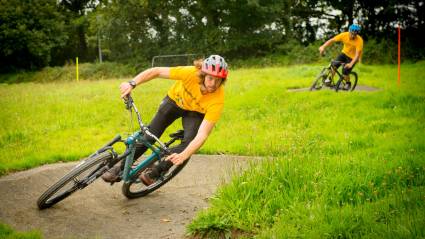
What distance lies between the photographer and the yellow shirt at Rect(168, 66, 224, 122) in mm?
6231

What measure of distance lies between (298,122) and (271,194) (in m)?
5.70

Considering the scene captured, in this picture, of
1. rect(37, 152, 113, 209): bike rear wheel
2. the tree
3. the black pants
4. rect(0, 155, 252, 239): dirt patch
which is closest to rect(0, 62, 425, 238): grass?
rect(0, 155, 252, 239): dirt patch

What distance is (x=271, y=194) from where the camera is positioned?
18.9 feet

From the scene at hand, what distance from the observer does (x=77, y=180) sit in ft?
19.8

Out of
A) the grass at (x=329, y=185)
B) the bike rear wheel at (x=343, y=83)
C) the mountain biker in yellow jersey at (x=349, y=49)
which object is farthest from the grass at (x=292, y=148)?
the mountain biker in yellow jersey at (x=349, y=49)

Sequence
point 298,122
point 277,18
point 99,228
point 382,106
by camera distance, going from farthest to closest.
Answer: point 277,18, point 382,106, point 298,122, point 99,228

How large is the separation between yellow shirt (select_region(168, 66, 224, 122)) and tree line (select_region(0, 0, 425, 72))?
30304mm

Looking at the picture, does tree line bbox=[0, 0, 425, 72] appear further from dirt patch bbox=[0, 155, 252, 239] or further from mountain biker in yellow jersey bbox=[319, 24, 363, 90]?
dirt patch bbox=[0, 155, 252, 239]

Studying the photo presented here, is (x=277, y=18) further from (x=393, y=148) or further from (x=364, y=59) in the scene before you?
(x=393, y=148)

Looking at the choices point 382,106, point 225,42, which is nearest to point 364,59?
point 225,42

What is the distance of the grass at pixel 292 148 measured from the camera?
5.16 m

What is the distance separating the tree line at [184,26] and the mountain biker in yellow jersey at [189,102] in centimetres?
3027

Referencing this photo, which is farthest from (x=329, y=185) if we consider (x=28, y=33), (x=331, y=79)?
(x=28, y=33)

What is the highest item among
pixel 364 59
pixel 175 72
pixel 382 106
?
pixel 175 72
